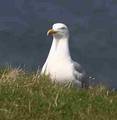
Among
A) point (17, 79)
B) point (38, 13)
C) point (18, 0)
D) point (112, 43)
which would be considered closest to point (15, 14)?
point (38, 13)

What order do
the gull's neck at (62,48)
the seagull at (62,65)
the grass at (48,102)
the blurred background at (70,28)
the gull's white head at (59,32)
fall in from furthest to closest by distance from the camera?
the blurred background at (70,28), the gull's white head at (59,32), the gull's neck at (62,48), the seagull at (62,65), the grass at (48,102)

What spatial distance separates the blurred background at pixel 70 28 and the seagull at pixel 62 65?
16094mm

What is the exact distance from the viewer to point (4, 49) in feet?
123

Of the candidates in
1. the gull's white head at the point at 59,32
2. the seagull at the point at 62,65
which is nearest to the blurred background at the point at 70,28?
the gull's white head at the point at 59,32

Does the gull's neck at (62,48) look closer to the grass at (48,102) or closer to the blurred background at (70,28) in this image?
the grass at (48,102)

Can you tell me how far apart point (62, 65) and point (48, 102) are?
290cm

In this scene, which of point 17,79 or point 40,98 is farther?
point 17,79

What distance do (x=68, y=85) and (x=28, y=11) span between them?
1439 inches

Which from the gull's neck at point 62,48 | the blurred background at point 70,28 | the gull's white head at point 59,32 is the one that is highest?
the gull's white head at point 59,32

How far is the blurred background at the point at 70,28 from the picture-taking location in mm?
34844

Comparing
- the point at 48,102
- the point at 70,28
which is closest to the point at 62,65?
the point at 48,102

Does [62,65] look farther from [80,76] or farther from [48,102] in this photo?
[48,102]

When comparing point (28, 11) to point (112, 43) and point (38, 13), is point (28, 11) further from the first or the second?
point (112, 43)

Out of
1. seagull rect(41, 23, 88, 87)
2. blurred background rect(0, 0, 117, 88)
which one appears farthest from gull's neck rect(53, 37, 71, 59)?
blurred background rect(0, 0, 117, 88)
